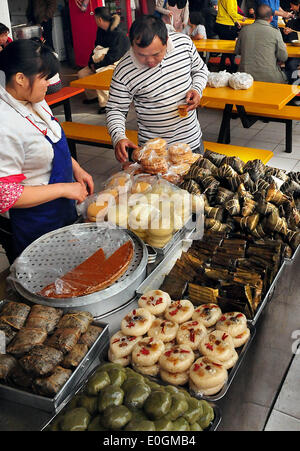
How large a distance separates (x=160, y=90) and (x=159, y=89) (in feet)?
0.03

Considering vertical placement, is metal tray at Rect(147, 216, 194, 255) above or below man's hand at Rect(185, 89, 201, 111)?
below

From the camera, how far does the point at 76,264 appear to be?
176cm

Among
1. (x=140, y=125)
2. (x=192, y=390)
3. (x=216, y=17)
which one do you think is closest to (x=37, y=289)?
(x=192, y=390)

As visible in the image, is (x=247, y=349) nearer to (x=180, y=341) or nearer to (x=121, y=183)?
(x=180, y=341)

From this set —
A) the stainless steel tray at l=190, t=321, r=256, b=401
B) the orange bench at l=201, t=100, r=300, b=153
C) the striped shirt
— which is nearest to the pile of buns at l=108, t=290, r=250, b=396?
the stainless steel tray at l=190, t=321, r=256, b=401

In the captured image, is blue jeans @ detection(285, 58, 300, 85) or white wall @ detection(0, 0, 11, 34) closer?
white wall @ detection(0, 0, 11, 34)

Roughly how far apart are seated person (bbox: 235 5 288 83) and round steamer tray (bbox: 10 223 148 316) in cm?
478

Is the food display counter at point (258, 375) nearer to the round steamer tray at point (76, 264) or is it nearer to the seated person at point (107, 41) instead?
the round steamer tray at point (76, 264)

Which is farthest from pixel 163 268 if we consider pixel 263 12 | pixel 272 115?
pixel 263 12

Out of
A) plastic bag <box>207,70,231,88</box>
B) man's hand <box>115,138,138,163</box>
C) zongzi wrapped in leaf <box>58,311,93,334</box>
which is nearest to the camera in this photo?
zongzi wrapped in leaf <box>58,311,93,334</box>

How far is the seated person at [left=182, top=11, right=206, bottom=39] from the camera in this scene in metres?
7.72

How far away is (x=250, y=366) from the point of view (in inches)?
58.0

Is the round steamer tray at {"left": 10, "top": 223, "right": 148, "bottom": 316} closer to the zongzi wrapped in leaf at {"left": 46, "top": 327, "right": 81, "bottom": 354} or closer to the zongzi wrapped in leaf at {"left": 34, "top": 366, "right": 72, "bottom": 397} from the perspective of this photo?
the zongzi wrapped in leaf at {"left": 46, "top": 327, "right": 81, "bottom": 354}

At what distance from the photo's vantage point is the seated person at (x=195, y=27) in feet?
25.3
